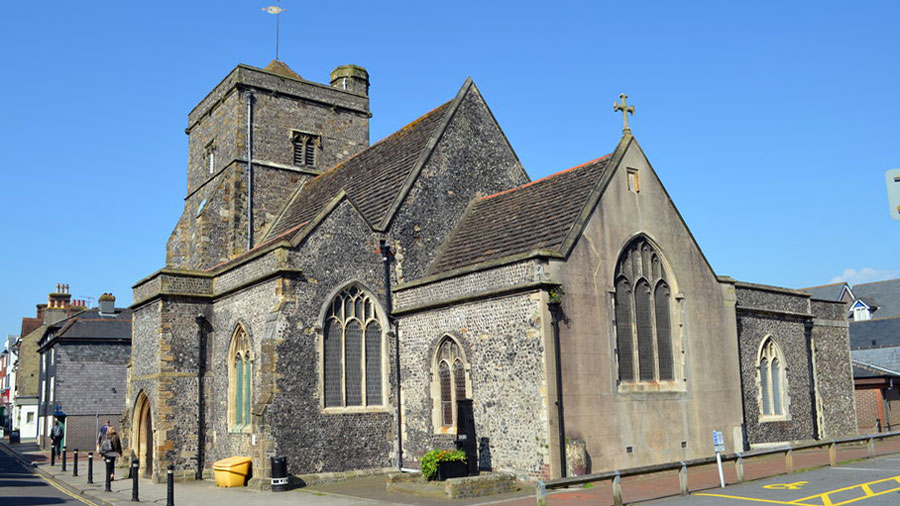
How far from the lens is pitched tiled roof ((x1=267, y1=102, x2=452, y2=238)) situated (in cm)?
2466

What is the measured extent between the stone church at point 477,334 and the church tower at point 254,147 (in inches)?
151

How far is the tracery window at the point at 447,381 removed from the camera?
20.2 metres

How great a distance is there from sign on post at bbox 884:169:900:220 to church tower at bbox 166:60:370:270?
2457cm

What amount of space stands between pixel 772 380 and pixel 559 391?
11.5 m

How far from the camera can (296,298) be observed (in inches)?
811

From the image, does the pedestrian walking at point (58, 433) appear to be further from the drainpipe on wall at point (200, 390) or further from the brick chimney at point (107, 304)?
the drainpipe on wall at point (200, 390)

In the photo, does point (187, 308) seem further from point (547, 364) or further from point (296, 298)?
point (547, 364)

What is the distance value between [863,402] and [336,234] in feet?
82.8

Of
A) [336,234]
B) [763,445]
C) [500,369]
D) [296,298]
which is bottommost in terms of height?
[763,445]

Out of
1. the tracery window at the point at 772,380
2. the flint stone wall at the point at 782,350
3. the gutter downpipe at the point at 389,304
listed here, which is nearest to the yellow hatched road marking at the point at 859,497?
the flint stone wall at the point at 782,350

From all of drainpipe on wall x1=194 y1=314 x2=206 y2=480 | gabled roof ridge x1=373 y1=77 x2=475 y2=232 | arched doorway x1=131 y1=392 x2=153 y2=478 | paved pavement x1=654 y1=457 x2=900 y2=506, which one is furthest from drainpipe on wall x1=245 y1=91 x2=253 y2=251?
paved pavement x1=654 y1=457 x2=900 y2=506

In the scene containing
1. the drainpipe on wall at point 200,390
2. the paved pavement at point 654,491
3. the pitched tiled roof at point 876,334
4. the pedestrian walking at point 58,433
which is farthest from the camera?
the pitched tiled roof at point 876,334

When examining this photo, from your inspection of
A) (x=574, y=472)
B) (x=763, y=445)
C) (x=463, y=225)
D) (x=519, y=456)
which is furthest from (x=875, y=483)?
(x=463, y=225)

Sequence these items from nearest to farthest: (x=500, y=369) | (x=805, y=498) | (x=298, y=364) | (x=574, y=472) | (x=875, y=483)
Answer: (x=805, y=498) < (x=875, y=483) < (x=574, y=472) < (x=500, y=369) < (x=298, y=364)
